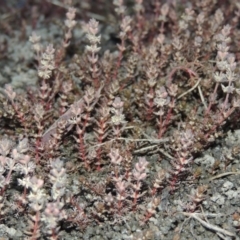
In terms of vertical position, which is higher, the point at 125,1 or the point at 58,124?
the point at 58,124

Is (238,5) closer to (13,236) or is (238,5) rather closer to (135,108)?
(135,108)

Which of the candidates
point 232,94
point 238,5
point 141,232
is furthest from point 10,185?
point 238,5

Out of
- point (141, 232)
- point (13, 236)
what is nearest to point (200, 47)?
point (141, 232)

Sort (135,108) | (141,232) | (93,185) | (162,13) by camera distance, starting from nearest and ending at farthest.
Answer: (141,232) < (93,185) < (135,108) < (162,13)

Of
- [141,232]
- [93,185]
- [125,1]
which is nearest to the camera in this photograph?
[141,232]

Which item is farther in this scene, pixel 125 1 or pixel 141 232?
pixel 125 1

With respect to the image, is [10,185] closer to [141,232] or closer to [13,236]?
[13,236]
